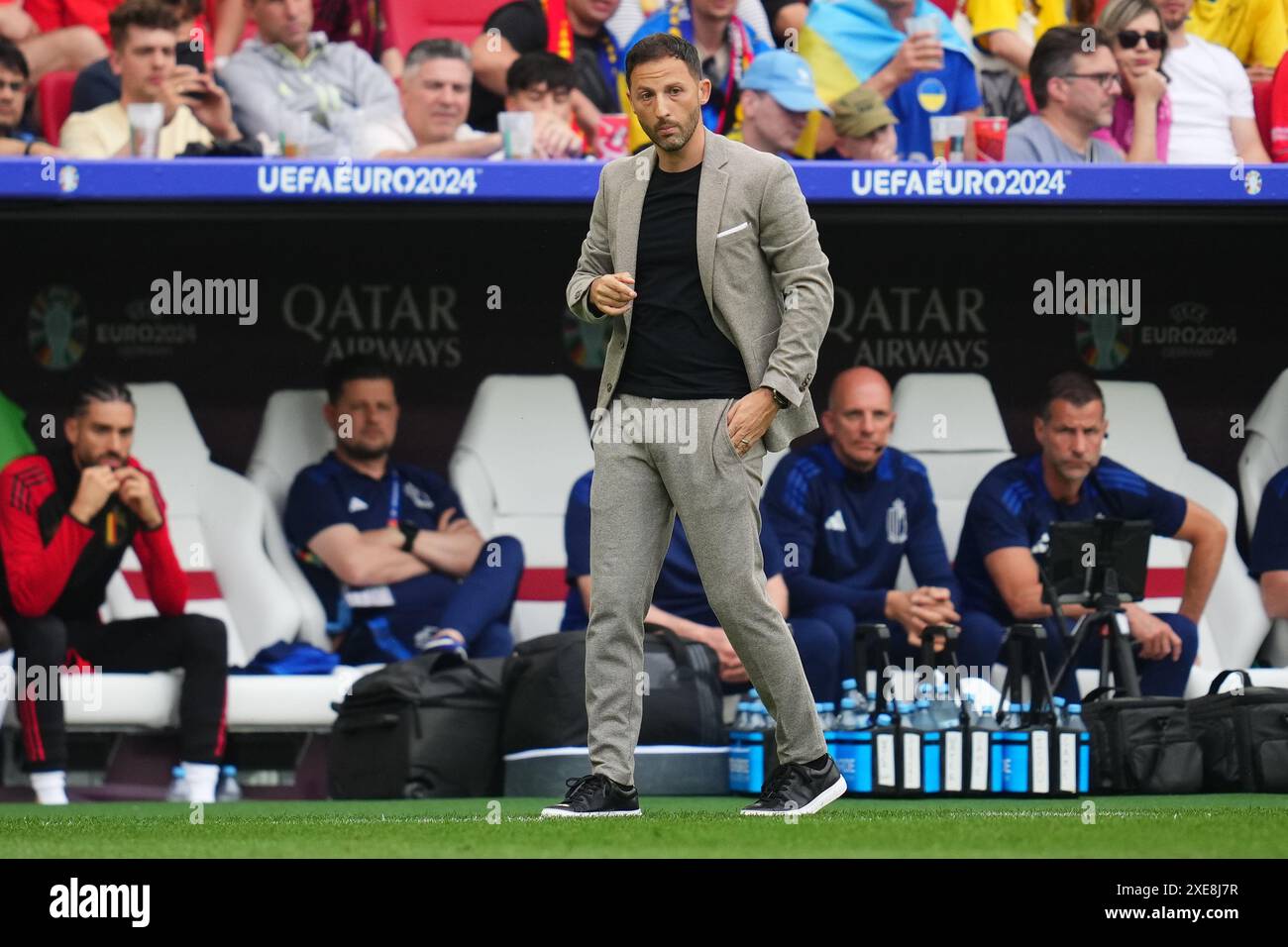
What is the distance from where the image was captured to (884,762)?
23.7 ft

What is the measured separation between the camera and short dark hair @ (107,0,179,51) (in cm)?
787

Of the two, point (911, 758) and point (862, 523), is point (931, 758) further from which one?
point (862, 523)

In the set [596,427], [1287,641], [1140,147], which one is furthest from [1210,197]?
[596,427]

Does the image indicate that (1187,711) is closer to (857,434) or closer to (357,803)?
(857,434)

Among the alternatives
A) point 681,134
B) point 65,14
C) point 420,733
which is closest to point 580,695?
point 420,733

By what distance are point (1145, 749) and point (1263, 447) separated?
7.13ft

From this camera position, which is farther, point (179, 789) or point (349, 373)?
point (349, 373)

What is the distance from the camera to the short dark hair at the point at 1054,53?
27.4 ft

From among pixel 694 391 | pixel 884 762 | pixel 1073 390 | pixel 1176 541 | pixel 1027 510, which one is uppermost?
pixel 1073 390

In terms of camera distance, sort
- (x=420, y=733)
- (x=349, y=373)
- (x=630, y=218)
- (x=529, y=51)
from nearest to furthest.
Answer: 1. (x=630, y=218)
2. (x=420, y=733)
3. (x=349, y=373)
4. (x=529, y=51)

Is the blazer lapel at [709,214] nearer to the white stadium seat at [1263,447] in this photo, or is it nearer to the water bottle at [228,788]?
the water bottle at [228,788]

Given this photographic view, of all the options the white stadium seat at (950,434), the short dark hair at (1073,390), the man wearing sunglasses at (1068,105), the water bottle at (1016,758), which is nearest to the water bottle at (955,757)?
the water bottle at (1016,758)

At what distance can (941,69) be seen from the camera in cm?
858

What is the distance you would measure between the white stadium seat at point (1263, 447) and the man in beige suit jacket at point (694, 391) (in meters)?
4.28
